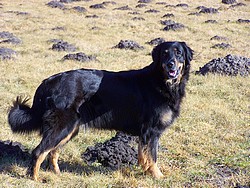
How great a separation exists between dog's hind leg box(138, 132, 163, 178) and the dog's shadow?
20.1 inches

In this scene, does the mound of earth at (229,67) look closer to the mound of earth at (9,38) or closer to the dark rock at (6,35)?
the mound of earth at (9,38)

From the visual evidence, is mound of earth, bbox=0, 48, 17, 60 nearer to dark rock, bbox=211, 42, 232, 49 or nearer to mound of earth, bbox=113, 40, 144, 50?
mound of earth, bbox=113, 40, 144, 50

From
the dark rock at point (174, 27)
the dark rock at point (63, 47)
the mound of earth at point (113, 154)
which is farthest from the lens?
the dark rock at point (174, 27)

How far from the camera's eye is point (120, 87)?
4812 mm

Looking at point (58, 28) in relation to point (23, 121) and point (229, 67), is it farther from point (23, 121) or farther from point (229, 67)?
point (23, 121)

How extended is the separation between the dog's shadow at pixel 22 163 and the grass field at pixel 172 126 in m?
0.01

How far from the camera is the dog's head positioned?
15.6 ft

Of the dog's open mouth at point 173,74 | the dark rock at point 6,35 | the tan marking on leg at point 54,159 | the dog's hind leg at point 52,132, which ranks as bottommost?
the dark rock at point 6,35

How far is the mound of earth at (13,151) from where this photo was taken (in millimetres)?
5277

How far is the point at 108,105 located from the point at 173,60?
37.8 inches

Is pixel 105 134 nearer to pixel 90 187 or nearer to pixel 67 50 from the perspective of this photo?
pixel 90 187

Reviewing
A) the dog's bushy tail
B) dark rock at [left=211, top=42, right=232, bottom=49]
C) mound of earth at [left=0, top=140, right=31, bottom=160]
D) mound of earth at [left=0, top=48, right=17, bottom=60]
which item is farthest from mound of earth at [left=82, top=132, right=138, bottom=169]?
dark rock at [left=211, top=42, right=232, bottom=49]

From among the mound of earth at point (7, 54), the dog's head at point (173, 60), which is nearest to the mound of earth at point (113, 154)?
the dog's head at point (173, 60)

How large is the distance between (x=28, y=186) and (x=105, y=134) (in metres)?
2.13
